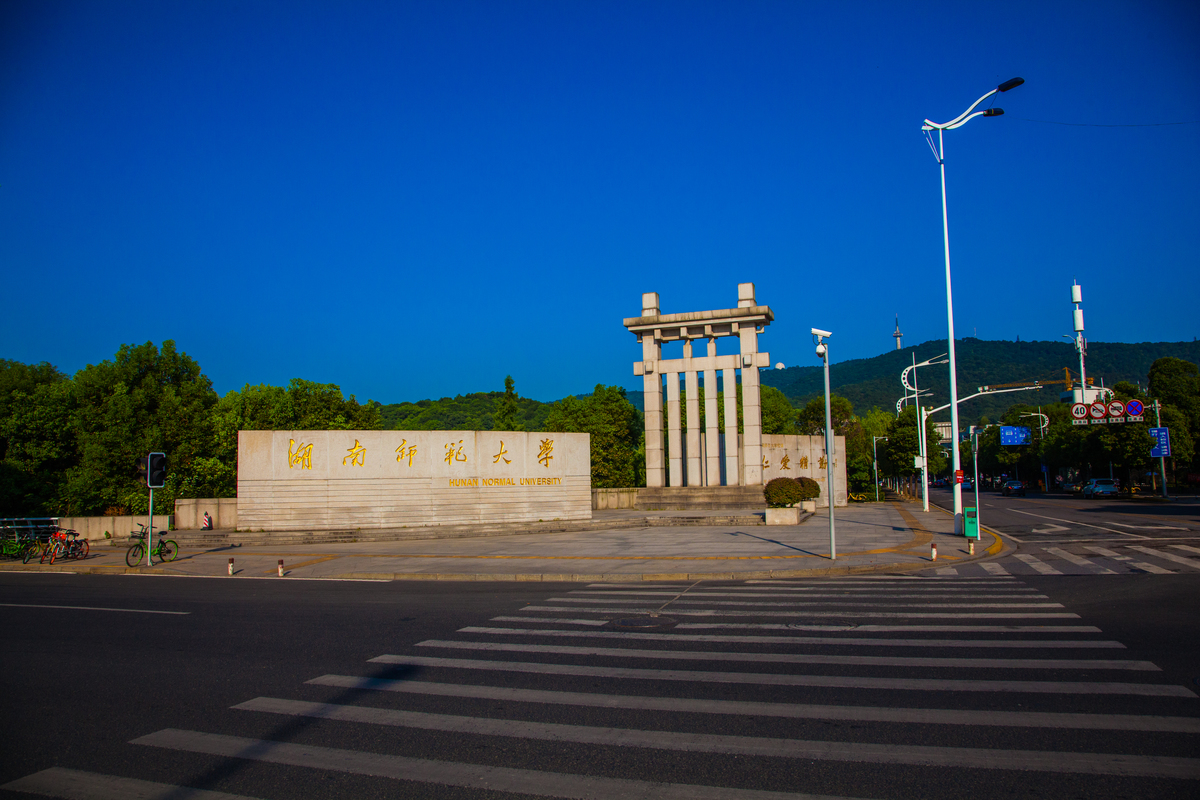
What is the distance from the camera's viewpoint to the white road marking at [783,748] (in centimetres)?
518

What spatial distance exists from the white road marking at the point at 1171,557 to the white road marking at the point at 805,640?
32.1 feet

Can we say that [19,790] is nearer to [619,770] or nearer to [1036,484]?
[619,770]

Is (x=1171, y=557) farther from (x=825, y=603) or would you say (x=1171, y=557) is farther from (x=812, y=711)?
(x=812, y=711)

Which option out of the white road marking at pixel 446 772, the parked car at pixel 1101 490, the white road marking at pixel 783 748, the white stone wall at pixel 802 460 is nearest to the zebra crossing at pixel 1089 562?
the white road marking at pixel 783 748

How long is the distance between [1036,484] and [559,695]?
11268 cm

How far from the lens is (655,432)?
42188 mm

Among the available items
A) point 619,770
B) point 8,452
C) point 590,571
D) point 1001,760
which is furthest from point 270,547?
point 8,452

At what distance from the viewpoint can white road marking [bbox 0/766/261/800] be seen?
5090 mm

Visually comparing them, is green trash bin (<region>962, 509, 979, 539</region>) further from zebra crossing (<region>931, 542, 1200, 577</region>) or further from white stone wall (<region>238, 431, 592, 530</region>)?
white stone wall (<region>238, 431, 592, 530</region>)

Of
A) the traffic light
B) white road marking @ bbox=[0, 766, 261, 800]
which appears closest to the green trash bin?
white road marking @ bbox=[0, 766, 261, 800]

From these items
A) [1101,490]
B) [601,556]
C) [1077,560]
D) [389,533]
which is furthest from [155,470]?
[1101,490]

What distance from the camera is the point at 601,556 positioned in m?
20.0

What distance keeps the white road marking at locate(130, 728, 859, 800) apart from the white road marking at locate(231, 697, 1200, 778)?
66 cm

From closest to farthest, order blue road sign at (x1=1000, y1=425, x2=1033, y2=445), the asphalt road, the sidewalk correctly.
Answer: the sidewalk
the asphalt road
blue road sign at (x1=1000, y1=425, x2=1033, y2=445)
